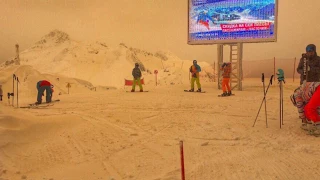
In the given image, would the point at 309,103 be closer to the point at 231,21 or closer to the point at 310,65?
the point at 310,65

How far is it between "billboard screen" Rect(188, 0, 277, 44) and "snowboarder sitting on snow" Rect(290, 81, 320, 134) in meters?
9.84

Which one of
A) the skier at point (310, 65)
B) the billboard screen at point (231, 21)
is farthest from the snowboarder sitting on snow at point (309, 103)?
the billboard screen at point (231, 21)

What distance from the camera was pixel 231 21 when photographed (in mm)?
16141

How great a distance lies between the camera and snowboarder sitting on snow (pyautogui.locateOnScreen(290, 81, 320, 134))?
582 cm

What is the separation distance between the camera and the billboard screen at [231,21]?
15.2 meters

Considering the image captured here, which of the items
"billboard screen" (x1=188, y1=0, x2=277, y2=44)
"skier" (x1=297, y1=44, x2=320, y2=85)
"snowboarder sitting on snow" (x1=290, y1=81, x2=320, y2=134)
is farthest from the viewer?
"billboard screen" (x1=188, y1=0, x2=277, y2=44)

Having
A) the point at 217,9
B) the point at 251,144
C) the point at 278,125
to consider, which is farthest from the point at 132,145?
the point at 217,9

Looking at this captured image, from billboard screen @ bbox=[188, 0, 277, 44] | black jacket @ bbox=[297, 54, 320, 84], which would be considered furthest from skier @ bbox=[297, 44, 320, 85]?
billboard screen @ bbox=[188, 0, 277, 44]

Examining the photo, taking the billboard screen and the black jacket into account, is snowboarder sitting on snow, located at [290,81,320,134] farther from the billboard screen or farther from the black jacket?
the billboard screen

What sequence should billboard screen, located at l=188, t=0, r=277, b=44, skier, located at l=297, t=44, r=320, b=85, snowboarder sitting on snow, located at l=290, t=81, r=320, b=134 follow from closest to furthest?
snowboarder sitting on snow, located at l=290, t=81, r=320, b=134 < skier, located at l=297, t=44, r=320, b=85 < billboard screen, located at l=188, t=0, r=277, b=44

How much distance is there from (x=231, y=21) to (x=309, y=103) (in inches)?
439

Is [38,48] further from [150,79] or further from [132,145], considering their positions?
[132,145]

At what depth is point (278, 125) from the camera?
276 inches

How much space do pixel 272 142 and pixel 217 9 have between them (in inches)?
487
